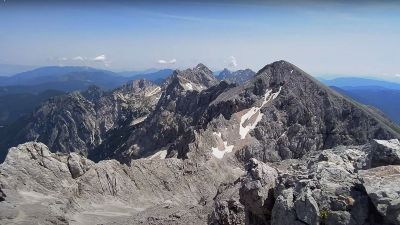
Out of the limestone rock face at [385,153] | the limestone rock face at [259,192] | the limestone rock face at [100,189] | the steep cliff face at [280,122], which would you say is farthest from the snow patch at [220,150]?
the limestone rock face at [385,153]

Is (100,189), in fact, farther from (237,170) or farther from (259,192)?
(259,192)

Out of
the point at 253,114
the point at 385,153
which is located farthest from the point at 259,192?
the point at 253,114

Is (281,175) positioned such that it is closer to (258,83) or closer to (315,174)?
(315,174)

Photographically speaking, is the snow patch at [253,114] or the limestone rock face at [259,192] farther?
the snow patch at [253,114]

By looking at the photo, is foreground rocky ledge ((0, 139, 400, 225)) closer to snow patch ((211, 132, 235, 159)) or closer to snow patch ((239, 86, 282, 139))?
snow patch ((211, 132, 235, 159))

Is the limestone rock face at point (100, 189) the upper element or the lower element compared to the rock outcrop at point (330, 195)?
lower

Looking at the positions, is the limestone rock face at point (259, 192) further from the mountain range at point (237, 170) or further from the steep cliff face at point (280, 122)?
the steep cliff face at point (280, 122)
